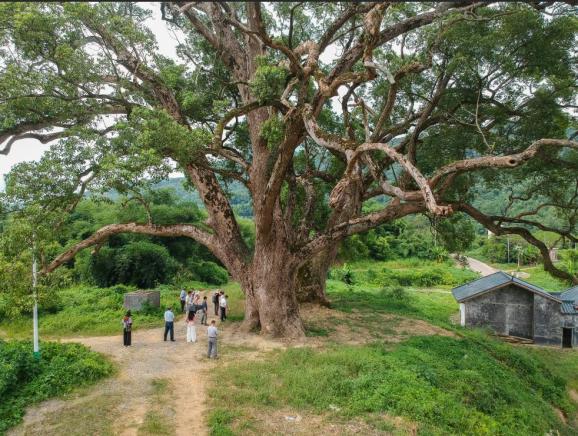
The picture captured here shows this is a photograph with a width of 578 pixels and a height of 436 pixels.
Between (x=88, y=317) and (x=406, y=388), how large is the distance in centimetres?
1201

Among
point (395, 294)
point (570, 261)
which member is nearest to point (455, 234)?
point (395, 294)

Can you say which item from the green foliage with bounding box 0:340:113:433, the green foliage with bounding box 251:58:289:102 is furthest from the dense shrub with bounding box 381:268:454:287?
the green foliage with bounding box 0:340:113:433

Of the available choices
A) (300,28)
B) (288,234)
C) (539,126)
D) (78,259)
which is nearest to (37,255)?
(288,234)

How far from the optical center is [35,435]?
26.6ft

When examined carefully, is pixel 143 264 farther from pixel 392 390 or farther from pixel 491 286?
pixel 392 390

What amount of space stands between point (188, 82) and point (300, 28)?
14.5 feet

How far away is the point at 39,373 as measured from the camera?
10.5 meters

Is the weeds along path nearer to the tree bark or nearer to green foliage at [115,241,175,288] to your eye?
the tree bark

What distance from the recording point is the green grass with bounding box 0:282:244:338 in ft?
53.5

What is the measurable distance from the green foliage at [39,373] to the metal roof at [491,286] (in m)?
16.3

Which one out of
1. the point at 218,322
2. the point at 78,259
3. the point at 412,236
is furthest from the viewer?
the point at 412,236

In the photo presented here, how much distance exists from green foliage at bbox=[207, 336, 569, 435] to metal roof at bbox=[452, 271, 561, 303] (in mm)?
6914

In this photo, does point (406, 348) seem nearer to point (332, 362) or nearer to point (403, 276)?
point (332, 362)

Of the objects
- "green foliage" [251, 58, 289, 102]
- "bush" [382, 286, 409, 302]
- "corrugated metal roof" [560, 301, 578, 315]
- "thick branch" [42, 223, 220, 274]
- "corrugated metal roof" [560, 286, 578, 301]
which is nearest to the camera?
"green foliage" [251, 58, 289, 102]
